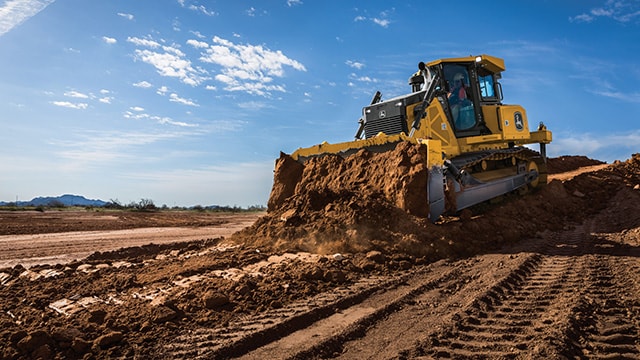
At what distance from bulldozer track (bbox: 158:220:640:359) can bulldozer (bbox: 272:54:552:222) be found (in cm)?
258

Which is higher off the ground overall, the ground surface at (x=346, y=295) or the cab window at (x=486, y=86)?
the cab window at (x=486, y=86)

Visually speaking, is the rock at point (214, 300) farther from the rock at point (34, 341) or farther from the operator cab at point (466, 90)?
the operator cab at point (466, 90)

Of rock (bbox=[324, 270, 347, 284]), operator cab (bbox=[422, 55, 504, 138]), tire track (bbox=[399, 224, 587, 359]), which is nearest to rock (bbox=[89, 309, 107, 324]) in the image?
rock (bbox=[324, 270, 347, 284])

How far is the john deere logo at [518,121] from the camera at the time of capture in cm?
1220

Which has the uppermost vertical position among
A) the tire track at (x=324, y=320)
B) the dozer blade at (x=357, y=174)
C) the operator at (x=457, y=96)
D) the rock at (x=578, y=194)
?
the operator at (x=457, y=96)

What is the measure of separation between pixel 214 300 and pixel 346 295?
4.55 ft

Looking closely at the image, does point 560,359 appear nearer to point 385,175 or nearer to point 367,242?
point 367,242

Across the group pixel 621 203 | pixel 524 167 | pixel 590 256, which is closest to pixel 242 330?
pixel 590 256

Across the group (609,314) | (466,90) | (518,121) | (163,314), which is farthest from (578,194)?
(163,314)

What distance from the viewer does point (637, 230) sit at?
8.80 meters

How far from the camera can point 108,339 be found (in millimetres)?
3605

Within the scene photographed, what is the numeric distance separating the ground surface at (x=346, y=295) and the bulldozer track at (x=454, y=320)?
2 centimetres

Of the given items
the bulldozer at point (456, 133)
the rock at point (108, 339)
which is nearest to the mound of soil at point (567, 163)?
the bulldozer at point (456, 133)

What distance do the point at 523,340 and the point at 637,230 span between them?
23.5 feet
